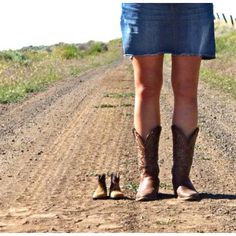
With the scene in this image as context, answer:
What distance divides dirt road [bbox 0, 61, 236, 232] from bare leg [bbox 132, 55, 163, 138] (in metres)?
0.50

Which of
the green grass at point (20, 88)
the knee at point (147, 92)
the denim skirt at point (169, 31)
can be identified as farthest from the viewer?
the green grass at point (20, 88)

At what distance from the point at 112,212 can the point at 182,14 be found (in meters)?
1.34

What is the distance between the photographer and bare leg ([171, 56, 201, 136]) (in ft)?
17.3

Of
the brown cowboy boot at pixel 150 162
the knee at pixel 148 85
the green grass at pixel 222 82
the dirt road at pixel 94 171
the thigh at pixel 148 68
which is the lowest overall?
the green grass at pixel 222 82

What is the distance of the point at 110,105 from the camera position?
14297 mm

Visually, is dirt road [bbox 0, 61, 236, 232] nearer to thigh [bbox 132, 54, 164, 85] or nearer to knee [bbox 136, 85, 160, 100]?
knee [bbox 136, 85, 160, 100]

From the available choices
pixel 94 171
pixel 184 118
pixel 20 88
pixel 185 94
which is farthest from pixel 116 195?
pixel 20 88

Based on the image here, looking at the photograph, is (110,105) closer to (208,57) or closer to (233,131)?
(233,131)

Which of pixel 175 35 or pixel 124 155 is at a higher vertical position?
pixel 175 35

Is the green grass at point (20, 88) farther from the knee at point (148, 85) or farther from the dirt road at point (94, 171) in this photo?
the knee at point (148, 85)

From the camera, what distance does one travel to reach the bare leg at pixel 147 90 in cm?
524

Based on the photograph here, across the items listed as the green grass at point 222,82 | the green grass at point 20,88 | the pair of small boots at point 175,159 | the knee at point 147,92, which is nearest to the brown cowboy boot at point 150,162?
the pair of small boots at point 175,159

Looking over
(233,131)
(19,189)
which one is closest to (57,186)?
(19,189)

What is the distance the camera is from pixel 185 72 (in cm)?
528
